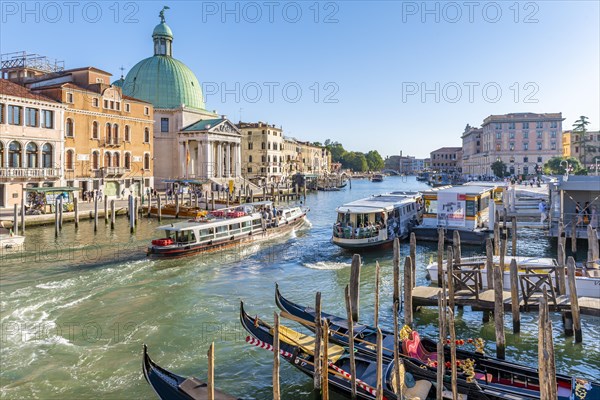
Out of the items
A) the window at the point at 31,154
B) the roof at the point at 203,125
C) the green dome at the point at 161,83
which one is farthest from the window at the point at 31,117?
the green dome at the point at 161,83

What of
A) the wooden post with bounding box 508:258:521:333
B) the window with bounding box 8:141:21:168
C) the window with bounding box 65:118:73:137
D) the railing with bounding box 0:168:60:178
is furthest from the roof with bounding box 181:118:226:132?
the wooden post with bounding box 508:258:521:333

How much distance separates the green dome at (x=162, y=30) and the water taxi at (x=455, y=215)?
55.1 m

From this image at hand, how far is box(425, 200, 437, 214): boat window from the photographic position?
30.8m

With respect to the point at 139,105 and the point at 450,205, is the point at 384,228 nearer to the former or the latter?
the point at 450,205

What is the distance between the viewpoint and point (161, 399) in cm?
939

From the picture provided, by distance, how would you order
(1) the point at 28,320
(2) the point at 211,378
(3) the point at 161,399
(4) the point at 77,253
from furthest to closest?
(4) the point at 77,253, (1) the point at 28,320, (3) the point at 161,399, (2) the point at 211,378

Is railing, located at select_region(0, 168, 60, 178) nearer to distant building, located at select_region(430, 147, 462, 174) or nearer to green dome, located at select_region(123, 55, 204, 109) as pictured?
green dome, located at select_region(123, 55, 204, 109)

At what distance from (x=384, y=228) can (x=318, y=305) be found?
58.0ft

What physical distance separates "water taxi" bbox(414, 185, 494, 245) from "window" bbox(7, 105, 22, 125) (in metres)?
31.4

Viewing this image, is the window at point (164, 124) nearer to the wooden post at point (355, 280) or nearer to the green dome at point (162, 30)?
the green dome at point (162, 30)

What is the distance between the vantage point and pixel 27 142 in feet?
131

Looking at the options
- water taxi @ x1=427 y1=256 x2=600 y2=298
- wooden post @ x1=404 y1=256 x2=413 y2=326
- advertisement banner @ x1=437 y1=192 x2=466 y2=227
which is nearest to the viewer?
wooden post @ x1=404 y1=256 x2=413 y2=326

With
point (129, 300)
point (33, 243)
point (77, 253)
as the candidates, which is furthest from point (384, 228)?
point (33, 243)

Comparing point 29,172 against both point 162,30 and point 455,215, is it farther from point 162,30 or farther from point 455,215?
point 162,30
